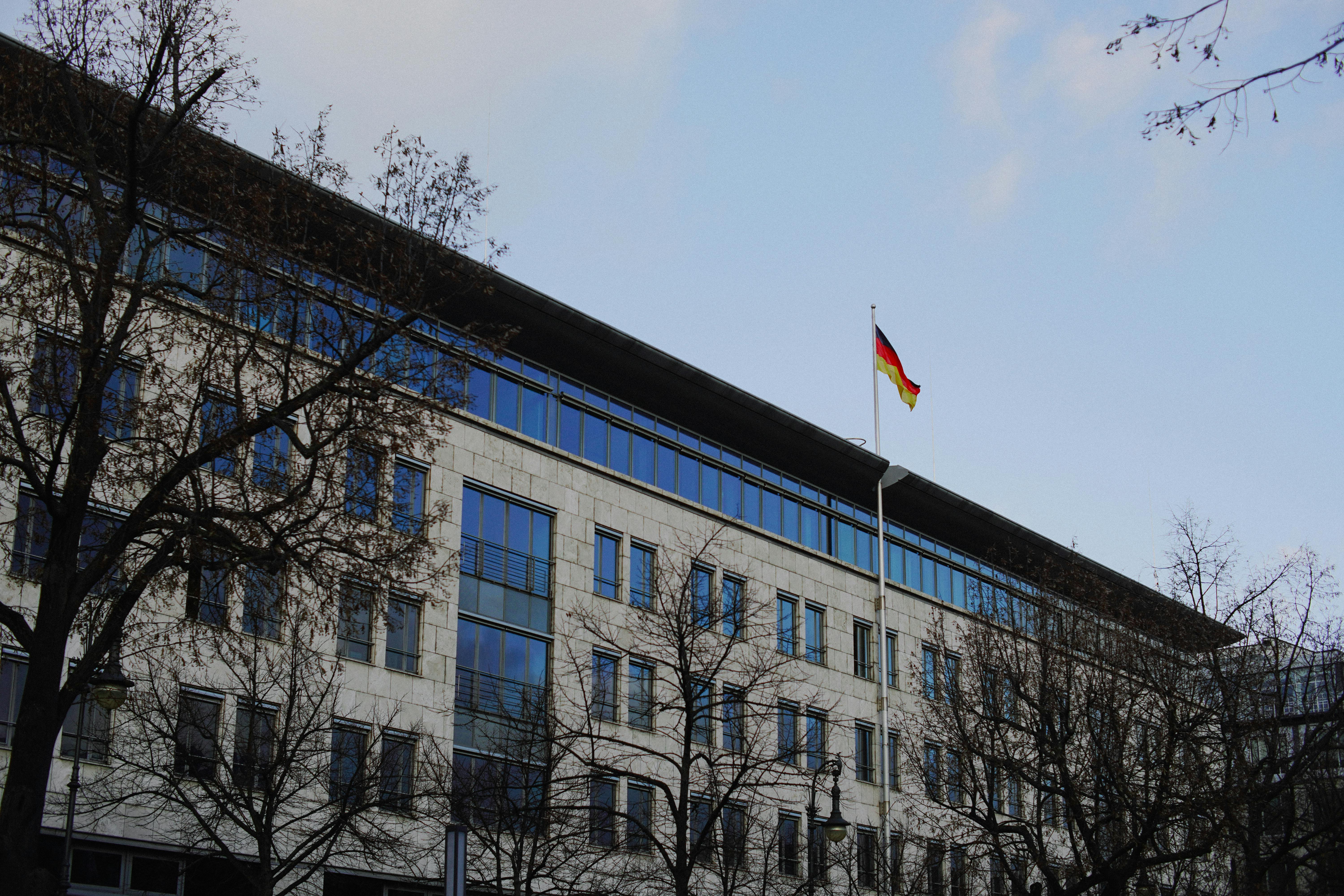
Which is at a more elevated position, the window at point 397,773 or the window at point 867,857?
the window at point 397,773

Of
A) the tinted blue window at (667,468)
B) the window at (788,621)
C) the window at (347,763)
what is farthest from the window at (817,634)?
the window at (347,763)

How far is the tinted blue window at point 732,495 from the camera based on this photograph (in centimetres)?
5066

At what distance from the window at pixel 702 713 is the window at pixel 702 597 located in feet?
4.34

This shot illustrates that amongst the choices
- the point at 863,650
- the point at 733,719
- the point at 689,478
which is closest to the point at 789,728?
the point at 863,650

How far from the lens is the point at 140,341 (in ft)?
69.9

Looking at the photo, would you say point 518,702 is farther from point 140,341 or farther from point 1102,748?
point 140,341

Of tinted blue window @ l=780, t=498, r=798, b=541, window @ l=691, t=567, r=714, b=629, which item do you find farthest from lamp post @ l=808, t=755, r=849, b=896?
tinted blue window @ l=780, t=498, r=798, b=541

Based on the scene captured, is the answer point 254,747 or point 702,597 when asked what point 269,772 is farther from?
point 702,597

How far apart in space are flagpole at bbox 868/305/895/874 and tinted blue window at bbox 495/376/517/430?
52.9 feet

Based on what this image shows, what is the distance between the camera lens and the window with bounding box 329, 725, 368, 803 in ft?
104

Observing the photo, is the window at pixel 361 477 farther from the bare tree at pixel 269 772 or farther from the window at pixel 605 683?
the window at pixel 605 683

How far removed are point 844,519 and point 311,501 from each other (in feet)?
121

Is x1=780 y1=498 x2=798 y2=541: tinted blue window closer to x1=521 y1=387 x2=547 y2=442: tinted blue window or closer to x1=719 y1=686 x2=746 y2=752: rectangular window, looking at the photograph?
x1=719 y1=686 x2=746 y2=752: rectangular window

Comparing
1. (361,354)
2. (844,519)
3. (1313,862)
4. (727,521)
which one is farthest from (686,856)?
(1313,862)
